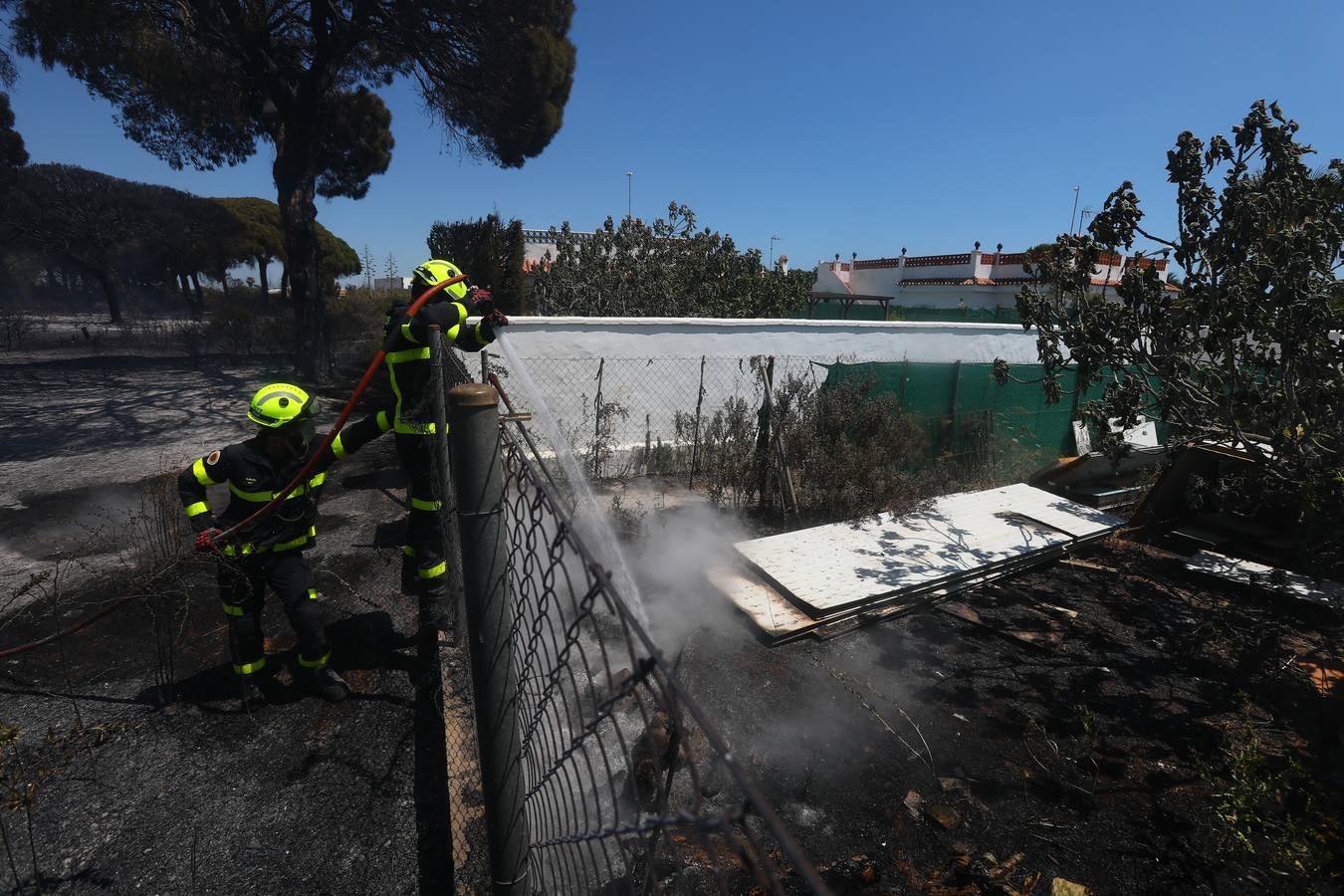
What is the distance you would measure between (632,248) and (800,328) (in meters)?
4.80

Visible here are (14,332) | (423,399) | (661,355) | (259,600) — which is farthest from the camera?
(14,332)

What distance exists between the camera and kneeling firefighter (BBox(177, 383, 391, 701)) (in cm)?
301

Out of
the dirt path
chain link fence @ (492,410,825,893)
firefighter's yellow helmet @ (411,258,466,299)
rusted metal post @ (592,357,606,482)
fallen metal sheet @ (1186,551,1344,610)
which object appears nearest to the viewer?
chain link fence @ (492,410,825,893)

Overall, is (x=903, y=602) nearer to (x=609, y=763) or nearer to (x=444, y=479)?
(x=609, y=763)

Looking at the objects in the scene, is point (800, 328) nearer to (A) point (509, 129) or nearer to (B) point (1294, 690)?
(B) point (1294, 690)

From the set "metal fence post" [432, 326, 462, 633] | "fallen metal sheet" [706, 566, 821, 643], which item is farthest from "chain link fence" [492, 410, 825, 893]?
"fallen metal sheet" [706, 566, 821, 643]

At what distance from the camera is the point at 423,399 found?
3.74 metres

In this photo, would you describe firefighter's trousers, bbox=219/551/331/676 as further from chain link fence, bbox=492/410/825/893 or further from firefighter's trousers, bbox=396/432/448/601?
chain link fence, bbox=492/410/825/893

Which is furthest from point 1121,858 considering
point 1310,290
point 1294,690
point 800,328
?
point 800,328

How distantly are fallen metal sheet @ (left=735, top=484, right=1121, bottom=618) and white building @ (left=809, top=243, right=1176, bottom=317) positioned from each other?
47.0 ft

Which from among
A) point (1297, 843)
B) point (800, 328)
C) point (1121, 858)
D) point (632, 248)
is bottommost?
point (1121, 858)

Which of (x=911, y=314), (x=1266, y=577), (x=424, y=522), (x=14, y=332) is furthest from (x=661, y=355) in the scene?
(x=14, y=332)

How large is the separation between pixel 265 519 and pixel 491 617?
2.41m

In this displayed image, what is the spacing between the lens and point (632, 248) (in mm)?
11805
